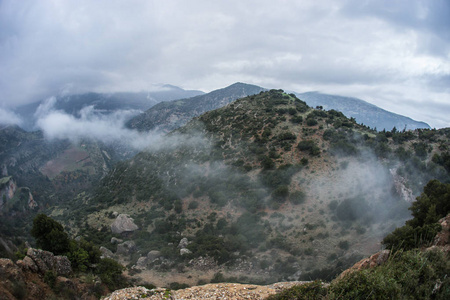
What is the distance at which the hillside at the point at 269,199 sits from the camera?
20.1 meters

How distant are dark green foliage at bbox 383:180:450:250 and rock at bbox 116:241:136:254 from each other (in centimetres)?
2453

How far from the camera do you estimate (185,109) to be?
5733 inches

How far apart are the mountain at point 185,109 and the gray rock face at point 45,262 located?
12388cm

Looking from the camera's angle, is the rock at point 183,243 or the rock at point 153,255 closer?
the rock at point 153,255

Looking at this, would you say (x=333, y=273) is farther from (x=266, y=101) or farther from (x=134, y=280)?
(x=266, y=101)

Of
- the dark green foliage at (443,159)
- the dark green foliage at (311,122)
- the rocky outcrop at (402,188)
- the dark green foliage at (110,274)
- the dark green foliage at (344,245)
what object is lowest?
the dark green foliage at (110,274)

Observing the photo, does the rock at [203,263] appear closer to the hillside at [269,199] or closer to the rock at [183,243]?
the hillside at [269,199]

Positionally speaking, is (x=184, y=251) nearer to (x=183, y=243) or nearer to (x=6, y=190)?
(x=183, y=243)

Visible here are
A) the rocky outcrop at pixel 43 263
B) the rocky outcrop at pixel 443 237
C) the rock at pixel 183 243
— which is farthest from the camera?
the rock at pixel 183 243

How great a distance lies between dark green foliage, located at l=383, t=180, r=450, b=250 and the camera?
9.54 metres

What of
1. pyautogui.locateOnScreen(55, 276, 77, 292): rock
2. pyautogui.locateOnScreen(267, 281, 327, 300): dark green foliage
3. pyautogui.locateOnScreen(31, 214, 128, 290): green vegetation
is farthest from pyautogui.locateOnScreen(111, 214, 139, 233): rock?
pyautogui.locateOnScreen(267, 281, 327, 300): dark green foliage

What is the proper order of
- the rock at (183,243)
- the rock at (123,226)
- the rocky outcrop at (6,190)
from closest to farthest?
the rock at (183,243) → the rock at (123,226) → the rocky outcrop at (6,190)

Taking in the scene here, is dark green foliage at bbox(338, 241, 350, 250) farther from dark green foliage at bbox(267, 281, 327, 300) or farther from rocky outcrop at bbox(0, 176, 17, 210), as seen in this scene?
rocky outcrop at bbox(0, 176, 17, 210)

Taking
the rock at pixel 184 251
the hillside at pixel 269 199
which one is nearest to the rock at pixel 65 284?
the hillside at pixel 269 199
